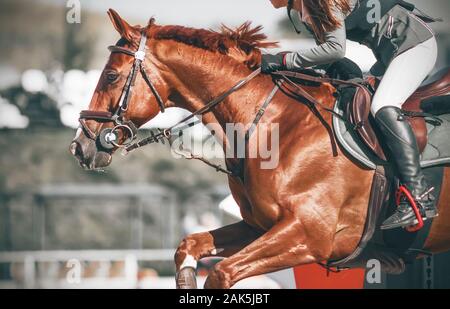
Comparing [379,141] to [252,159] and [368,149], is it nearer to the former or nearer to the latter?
[368,149]

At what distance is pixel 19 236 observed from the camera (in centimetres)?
1616

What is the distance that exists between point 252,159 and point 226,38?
2.47ft

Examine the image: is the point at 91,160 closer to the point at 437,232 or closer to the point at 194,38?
the point at 194,38

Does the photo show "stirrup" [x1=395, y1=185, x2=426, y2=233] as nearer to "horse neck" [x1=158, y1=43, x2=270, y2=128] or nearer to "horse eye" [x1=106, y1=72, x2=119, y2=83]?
"horse neck" [x1=158, y1=43, x2=270, y2=128]

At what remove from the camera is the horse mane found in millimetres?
5227

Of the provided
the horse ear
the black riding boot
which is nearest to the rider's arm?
the black riding boot

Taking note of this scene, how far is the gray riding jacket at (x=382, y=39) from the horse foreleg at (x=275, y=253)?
92 centimetres

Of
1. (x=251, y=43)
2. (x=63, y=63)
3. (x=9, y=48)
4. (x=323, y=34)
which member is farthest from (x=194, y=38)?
(x=9, y=48)

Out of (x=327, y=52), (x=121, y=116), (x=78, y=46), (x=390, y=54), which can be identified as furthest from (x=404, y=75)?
(x=78, y=46)

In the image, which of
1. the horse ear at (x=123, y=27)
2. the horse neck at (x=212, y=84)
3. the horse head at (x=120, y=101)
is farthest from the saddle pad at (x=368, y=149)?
the horse ear at (x=123, y=27)

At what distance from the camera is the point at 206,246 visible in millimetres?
5289

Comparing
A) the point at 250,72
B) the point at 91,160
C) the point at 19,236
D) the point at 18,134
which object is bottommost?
the point at 91,160

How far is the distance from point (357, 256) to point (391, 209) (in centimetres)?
35

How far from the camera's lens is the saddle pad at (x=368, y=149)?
16.6 feet
